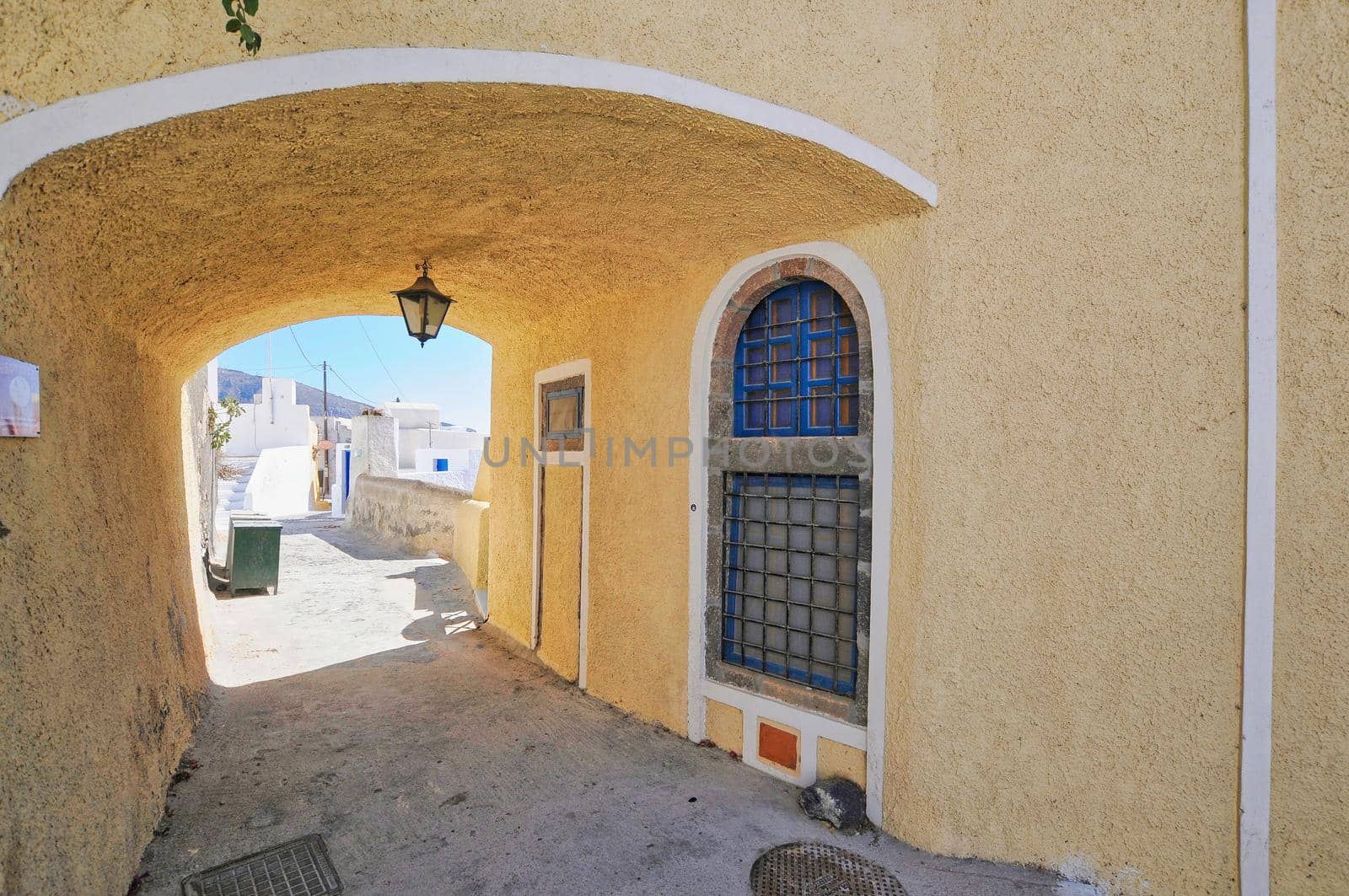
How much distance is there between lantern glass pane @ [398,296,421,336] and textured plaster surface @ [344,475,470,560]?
7309 millimetres

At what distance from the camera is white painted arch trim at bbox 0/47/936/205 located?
2078 millimetres

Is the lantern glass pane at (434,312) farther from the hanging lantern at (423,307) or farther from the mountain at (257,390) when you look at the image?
the mountain at (257,390)

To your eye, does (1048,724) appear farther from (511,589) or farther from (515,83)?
(511,589)

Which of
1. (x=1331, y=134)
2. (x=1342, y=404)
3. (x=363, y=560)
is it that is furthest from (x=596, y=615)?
(x=363, y=560)

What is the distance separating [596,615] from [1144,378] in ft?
13.4

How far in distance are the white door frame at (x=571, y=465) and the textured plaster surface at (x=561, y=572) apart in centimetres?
5

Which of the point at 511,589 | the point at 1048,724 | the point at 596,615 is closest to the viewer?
the point at 1048,724

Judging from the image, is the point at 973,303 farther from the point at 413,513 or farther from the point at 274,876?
the point at 413,513

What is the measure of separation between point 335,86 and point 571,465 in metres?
3.90

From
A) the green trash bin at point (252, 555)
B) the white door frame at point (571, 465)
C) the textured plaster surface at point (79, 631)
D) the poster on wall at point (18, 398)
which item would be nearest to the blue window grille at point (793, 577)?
the white door frame at point (571, 465)

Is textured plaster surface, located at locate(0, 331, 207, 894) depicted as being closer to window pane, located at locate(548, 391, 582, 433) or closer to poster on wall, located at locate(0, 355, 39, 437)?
poster on wall, located at locate(0, 355, 39, 437)

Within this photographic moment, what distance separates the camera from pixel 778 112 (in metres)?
2.92

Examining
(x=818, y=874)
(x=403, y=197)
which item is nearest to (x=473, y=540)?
(x=403, y=197)

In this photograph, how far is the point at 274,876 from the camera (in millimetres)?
3146
